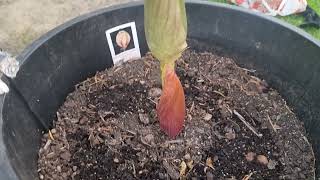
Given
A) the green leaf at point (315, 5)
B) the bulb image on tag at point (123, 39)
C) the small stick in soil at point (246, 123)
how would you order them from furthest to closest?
the green leaf at point (315, 5) < the bulb image on tag at point (123, 39) < the small stick in soil at point (246, 123)

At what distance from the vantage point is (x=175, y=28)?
88cm

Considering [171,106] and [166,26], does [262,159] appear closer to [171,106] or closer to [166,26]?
[171,106]

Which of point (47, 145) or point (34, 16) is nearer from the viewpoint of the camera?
point (47, 145)

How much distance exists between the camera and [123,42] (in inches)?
49.4

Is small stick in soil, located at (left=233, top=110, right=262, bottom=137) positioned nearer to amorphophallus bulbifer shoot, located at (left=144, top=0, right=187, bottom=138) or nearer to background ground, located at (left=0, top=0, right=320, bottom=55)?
amorphophallus bulbifer shoot, located at (left=144, top=0, right=187, bottom=138)

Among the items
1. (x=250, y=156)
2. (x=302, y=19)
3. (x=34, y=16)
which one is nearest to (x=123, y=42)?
(x=250, y=156)

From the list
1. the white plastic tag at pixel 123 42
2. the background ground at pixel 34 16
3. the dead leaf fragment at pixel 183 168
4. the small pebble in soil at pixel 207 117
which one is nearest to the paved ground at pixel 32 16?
the background ground at pixel 34 16

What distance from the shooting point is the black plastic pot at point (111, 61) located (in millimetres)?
→ 1054

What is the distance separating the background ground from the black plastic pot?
26.9 inches

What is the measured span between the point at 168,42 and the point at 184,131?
317 mm

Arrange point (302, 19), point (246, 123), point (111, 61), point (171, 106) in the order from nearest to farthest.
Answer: point (171, 106) < point (246, 123) < point (111, 61) < point (302, 19)

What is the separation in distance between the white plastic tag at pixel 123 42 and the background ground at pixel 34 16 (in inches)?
27.5

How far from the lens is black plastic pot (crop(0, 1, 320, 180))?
3.46ft

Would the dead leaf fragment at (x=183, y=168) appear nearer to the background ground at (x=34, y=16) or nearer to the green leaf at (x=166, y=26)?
the green leaf at (x=166, y=26)
